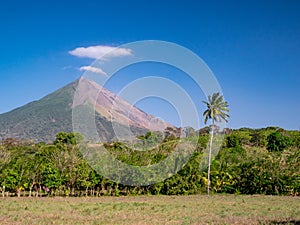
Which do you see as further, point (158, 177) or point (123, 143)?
point (123, 143)

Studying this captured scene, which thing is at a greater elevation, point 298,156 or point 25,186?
point 298,156

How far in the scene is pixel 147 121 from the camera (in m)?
43.6

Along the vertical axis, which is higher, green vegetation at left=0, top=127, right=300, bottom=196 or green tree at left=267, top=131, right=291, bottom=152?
green tree at left=267, top=131, right=291, bottom=152

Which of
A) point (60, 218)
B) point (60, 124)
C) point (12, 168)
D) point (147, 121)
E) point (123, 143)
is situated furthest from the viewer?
point (60, 124)

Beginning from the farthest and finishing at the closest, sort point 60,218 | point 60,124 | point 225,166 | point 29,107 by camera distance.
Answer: point 29,107
point 60,124
point 225,166
point 60,218

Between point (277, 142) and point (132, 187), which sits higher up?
point (277, 142)

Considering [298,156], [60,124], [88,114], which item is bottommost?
[298,156]

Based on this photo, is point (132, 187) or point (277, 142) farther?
point (277, 142)

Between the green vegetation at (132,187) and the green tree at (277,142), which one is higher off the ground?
the green tree at (277,142)

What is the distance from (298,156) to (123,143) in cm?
1588

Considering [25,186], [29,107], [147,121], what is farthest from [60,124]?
[25,186]

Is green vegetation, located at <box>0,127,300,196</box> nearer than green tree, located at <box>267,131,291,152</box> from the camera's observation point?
Yes

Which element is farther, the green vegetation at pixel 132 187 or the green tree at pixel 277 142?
the green tree at pixel 277 142

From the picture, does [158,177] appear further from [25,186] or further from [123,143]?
[25,186]
